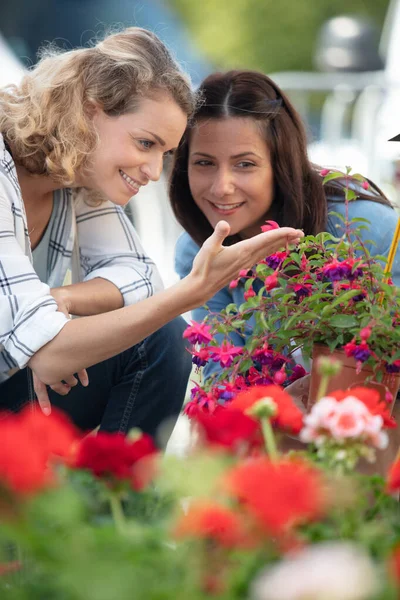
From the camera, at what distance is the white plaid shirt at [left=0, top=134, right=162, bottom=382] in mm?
1625

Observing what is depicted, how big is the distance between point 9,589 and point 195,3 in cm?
2369

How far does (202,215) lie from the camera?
2.41 m

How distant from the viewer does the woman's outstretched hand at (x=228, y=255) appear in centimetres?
149

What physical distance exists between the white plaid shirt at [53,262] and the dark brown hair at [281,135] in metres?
0.34

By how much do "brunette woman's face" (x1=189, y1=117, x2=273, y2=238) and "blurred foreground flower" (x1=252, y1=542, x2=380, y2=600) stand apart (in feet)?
5.67

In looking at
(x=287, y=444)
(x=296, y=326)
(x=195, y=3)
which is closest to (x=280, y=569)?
(x=287, y=444)

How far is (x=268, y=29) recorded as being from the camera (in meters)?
22.8

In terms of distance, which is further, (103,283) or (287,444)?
(103,283)

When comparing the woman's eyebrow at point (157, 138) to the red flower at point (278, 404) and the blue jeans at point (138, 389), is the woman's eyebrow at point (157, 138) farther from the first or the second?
the red flower at point (278, 404)

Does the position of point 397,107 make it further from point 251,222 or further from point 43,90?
point 43,90

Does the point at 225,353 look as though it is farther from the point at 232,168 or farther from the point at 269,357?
the point at 232,168

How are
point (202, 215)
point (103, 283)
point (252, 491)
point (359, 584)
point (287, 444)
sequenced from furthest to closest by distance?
point (202, 215) < point (103, 283) < point (287, 444) < point (252, 491) < point (359, 584)

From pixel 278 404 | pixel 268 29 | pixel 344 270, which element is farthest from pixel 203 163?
pixel 268 29

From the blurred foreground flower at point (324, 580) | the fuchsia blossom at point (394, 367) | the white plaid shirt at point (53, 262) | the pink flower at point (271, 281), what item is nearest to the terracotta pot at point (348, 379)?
the fuchsia blossom at point (394, 367)
